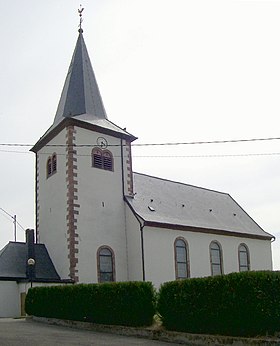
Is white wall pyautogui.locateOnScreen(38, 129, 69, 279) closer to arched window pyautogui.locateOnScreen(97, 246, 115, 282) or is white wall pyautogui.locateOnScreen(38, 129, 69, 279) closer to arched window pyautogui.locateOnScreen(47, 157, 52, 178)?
arched window pyautogui.locateOnScreen(47, 157, 52, 178)

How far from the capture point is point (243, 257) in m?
36.4

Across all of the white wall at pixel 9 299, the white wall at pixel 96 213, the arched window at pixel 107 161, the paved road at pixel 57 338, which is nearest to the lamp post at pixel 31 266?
the white wall at pixel 9 299

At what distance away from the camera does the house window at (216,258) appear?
33.9 metres

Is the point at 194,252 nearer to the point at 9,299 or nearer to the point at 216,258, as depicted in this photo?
the point at 216,258

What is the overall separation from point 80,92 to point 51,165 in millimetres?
5089

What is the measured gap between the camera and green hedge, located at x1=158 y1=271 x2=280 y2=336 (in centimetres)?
1467

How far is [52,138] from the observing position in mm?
32344

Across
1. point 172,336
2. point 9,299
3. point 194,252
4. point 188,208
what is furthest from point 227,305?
point 188,208

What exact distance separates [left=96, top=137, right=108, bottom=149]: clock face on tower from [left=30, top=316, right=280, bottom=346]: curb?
1248cm

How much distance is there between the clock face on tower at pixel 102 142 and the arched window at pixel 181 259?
722 cm

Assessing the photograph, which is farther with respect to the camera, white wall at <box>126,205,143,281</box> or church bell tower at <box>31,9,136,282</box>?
white wall at <box>126,205,143,281</box>

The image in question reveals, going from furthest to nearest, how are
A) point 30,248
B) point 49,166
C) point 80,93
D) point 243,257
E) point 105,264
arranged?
point 243,257
point 80,93
point 49,166
point 30,248
point 105,264

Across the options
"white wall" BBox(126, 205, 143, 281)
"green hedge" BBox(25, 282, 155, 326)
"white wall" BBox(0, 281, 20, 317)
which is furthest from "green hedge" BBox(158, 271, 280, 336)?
"white wall" BBox(0, 281, 20, 317)

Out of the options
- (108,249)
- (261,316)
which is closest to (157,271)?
(108,249)
